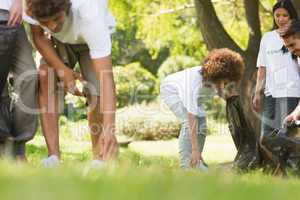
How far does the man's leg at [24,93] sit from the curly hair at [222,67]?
209 cm

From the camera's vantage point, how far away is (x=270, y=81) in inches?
294

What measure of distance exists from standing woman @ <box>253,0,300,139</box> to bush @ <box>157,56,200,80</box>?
21574mm

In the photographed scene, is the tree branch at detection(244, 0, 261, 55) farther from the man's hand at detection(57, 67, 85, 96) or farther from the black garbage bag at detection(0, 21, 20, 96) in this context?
the black garbage bag at detection(0, 21, 20, 96)

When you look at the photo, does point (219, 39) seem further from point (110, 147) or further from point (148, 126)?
point (148, 126)

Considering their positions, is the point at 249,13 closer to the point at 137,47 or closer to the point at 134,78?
the point at 134,78

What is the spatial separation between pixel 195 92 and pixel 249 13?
19.8 feet

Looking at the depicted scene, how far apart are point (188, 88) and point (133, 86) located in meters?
21.1

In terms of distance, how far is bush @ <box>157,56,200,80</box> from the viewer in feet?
97.2

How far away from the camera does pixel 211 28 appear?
40.1 feet

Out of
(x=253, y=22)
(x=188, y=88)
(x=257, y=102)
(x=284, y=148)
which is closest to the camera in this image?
(x=284, y=148)

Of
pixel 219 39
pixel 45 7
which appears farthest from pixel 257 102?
pixel 219 39

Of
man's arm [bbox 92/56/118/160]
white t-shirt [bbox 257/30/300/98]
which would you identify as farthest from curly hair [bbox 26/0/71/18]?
white t-shirt [bbox 257/30/300/98]

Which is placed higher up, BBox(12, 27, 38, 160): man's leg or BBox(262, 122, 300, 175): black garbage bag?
BBox(12, 27, 38, 160): man's leg

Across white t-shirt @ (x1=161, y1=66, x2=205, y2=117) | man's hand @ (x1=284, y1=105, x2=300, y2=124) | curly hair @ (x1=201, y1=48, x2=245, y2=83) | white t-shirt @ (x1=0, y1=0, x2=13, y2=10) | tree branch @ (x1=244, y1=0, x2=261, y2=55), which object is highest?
tree branch @ (x1=244, y1=0, x2=261, y2=55)
